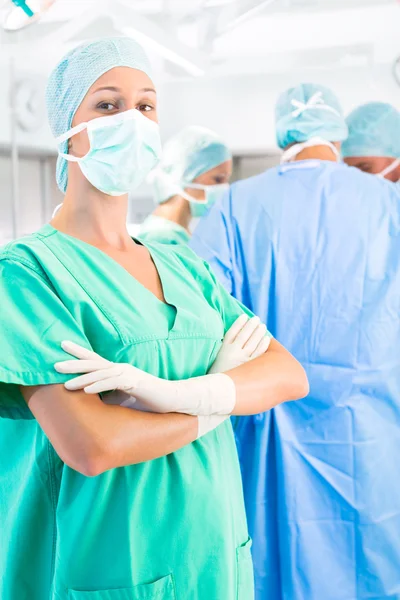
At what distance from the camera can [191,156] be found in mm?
2369

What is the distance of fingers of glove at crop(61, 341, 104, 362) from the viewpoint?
842 millimetres

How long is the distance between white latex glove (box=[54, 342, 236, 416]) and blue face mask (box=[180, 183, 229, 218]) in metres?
1.49

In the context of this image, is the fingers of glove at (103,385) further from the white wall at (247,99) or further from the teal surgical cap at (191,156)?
the white wall at (247,99)

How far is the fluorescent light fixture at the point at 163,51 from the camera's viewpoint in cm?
235

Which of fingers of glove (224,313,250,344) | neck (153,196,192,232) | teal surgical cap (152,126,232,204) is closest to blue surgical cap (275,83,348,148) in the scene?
teal surgical cap (152,126,232,204)

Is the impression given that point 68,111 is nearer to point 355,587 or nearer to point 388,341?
point 388,341

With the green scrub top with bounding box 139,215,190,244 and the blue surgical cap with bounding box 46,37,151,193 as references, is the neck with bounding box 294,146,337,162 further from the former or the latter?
the blue surgical cap with bounding box 46,37,151,193

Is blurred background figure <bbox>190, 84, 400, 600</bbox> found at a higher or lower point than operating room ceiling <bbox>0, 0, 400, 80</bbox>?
lower

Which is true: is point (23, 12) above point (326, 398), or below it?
above

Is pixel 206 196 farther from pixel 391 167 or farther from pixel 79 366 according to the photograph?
pixel 79 366

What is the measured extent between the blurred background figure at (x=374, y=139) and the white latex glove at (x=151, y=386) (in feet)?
4.82

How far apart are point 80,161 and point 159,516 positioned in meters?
0.59

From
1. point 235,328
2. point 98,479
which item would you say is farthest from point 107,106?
point 98,479

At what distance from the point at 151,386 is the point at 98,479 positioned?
16 cm
